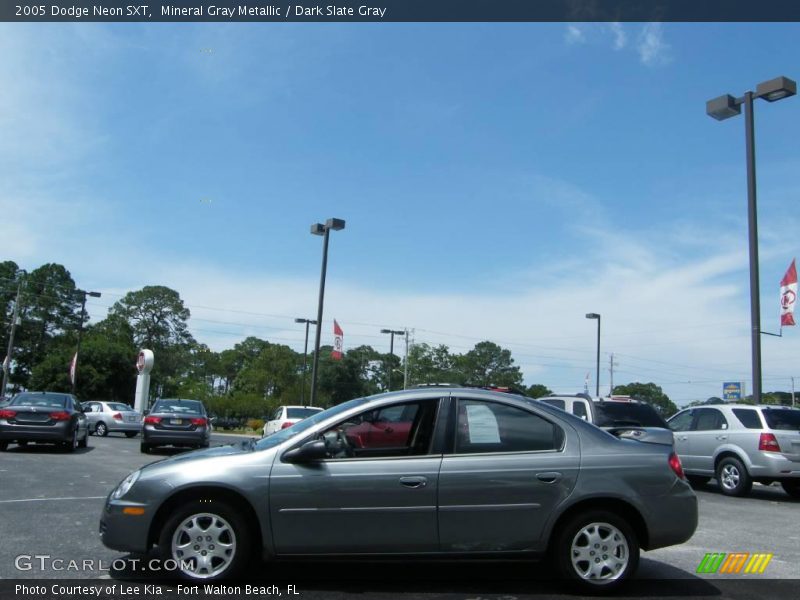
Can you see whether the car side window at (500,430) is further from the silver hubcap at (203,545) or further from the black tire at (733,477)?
the black tire at (733,477)

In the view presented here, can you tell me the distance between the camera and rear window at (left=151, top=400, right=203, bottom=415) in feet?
58.6

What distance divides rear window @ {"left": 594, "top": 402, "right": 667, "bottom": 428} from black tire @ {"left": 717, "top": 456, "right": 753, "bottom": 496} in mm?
1641

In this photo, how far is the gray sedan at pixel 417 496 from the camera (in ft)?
17.2

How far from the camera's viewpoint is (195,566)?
522 centimetres

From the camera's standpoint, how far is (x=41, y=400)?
57.3ft

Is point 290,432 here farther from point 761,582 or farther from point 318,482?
point 761,582

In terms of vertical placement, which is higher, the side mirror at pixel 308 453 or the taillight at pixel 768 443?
the taillight at pixel 768 443

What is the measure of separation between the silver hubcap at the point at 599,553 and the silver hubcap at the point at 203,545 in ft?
8.40

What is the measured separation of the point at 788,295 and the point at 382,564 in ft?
48.2

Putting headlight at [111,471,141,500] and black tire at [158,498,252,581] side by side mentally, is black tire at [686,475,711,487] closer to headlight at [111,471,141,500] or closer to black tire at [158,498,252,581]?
black tire at [158,498,252,581]

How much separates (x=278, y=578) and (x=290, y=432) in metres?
1.11

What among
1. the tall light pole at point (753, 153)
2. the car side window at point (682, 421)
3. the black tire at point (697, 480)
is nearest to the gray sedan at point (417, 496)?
the car side window at point (682, 421)

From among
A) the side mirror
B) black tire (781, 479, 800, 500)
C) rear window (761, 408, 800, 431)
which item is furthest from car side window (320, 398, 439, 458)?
black tire (781, 479, 800, 500)

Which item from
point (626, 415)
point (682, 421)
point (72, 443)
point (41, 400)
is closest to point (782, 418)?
point (682, 421)
